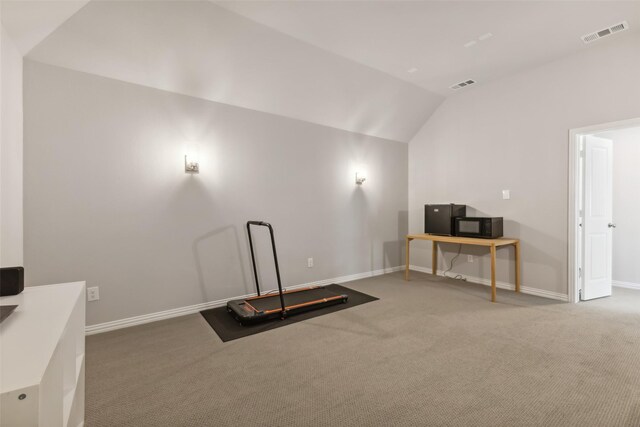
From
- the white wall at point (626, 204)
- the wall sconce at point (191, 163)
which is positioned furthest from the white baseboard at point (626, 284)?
the wall sconce at point (191, 163)

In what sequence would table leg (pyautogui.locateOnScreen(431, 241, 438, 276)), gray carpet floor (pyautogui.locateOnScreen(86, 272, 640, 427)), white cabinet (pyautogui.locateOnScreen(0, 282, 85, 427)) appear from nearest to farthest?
white cabinet (pyautogui.locateOnScreen(0, 282, 85, 427))
gray carpet floor (pyautogui.locateOnScreen(86, 272, 640, 427))
table leg (pyautogui.locateOnScreen(431, 241, 438, 276))

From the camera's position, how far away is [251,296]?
3.62 metres

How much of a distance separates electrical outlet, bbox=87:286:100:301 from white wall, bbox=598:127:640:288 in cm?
643

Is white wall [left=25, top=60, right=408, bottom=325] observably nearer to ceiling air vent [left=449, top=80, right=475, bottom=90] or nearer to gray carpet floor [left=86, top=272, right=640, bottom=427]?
gray carpet floor [left=86, top=272, right=640, bottom=427]

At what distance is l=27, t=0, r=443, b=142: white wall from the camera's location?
2.46 metres

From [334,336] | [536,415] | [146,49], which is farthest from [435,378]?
[146,49]

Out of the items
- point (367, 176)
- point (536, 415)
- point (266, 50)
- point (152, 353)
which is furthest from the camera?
point (367, 176)

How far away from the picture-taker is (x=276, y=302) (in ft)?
10.8

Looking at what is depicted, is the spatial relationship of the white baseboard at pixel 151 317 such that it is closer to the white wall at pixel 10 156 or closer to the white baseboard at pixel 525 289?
the white wall at pixel 10 156

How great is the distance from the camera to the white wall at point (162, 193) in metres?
2.53

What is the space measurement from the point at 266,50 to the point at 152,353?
2.96 metres

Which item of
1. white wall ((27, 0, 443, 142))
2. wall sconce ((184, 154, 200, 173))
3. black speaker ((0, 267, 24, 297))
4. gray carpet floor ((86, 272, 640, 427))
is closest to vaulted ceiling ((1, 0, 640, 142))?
white wall ((27, 0, 443, 142))

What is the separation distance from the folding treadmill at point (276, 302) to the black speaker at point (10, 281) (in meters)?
1.70

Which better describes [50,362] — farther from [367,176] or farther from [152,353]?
[367,176]
